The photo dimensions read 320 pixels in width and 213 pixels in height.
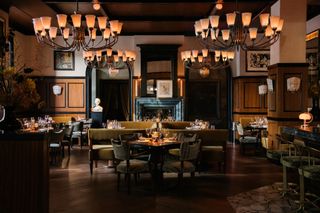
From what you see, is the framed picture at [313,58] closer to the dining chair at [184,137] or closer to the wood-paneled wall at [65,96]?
the dining chair at [184,137]

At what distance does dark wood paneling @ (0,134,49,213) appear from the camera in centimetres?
352

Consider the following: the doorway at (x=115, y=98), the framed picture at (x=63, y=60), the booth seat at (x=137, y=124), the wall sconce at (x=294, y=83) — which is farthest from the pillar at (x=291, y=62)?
the doorway at (x=115, y=98)

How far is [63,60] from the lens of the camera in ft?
44.0

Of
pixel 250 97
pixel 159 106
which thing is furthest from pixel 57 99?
pixel 250 97

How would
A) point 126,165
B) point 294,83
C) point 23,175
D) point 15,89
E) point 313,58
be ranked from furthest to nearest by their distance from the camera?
point 313,58, point 294,83, point 126,165, point 15,89, point 23,175

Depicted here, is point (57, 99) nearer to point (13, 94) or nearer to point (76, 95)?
point (76, 95)

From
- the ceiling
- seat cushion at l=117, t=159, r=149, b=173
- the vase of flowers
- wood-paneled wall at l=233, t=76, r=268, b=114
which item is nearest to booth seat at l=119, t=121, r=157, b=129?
the ceiling

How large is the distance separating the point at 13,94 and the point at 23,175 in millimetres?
892

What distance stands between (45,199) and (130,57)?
797 centimetres

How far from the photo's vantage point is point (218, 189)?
639cm

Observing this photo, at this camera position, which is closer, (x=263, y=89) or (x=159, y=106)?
(x=263, y=89)

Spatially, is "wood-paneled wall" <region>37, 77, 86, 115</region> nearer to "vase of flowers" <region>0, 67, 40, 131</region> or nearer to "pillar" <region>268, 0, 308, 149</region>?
"pillar" <region>268, 0, 308, 149</region>

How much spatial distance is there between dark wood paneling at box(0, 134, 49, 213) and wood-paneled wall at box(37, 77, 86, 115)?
10.0 metres

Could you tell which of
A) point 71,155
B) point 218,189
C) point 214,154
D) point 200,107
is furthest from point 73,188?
point 200,107
